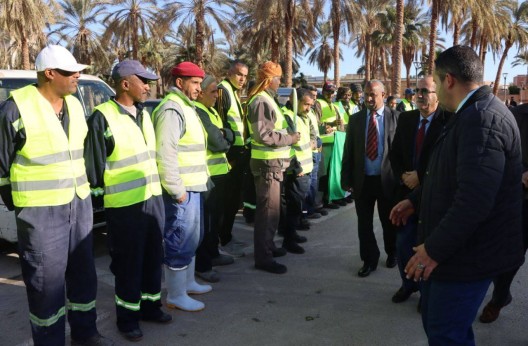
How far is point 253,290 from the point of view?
441 cm

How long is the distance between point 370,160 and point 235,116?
5.59 ft

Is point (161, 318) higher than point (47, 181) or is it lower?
lower

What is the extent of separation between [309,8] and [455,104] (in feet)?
61.4

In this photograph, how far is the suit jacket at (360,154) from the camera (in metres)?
4.59

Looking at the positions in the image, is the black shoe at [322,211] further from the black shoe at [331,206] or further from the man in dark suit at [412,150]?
the man in dark suit at [412,150]

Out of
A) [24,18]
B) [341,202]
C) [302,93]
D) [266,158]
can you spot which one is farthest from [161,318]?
[24,18]

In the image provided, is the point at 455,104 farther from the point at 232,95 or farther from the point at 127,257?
the point at 232,95

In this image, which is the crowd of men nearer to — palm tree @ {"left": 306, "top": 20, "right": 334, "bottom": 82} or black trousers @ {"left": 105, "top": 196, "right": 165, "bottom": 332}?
black trousers @ {"left": 105, "top": 196, "right": 165, "bottom": 332}

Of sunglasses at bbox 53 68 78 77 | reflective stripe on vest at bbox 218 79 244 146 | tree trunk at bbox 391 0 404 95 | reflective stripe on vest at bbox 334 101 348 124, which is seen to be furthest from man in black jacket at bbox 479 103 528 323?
tree trunk at bbox 391 0 404 95

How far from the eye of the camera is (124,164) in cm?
334

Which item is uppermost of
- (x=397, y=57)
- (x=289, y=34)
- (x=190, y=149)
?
(x=289, y=34)

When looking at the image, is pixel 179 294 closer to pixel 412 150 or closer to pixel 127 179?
pixel 127 179

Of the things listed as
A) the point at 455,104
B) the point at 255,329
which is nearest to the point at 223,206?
the point at 255,329

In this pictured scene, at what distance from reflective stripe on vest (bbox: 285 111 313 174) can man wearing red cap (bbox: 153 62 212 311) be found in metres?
1.86
